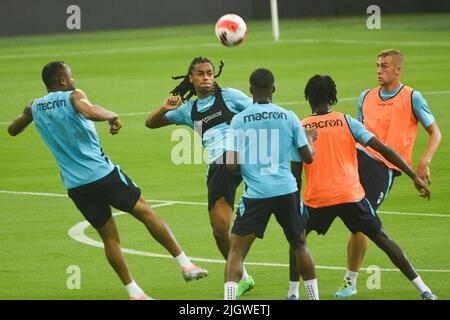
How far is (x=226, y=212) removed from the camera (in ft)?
43.3

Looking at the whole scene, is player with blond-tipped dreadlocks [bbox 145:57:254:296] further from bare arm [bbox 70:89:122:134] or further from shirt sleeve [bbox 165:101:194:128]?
bare arm [bbox 70:89:122:134]

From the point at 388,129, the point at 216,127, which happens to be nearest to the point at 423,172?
the point at 388,129

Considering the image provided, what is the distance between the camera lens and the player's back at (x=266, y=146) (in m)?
11.4

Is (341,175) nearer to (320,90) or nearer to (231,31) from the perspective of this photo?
(320,90)

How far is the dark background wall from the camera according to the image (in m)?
58.0

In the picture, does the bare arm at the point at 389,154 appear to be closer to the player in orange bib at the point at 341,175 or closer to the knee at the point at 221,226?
the player in orange bib at the point at 341,175

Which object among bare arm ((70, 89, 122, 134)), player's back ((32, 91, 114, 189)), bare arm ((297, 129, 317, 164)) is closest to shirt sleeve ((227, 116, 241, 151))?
bare arm ((297, 129, 317, 164))

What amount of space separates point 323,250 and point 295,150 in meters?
3.53

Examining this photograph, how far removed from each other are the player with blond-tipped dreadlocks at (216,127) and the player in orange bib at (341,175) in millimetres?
1283

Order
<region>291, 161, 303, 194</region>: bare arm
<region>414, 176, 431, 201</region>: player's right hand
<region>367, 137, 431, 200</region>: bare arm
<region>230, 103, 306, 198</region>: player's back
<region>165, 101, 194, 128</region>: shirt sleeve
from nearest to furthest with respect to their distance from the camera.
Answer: <region>230, 103, 306, 198</region>: player's back < <region>367, 137, 431, 200</region>: bare arm < <region>291, 161, 303, 194</region>: bare arm < <region>414, 176, 431, 201</region>: player's right hand < <region>165, 101, 194, 128</region>: shirt sleeve

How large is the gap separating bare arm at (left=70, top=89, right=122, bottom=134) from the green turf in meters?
1.89

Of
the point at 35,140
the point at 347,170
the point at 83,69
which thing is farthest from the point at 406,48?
the point at 347,170

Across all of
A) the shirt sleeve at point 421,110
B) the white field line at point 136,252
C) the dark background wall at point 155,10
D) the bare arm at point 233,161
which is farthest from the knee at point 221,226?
the dark background wall at point 155,10

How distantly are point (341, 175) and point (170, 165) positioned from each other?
35.5ft
